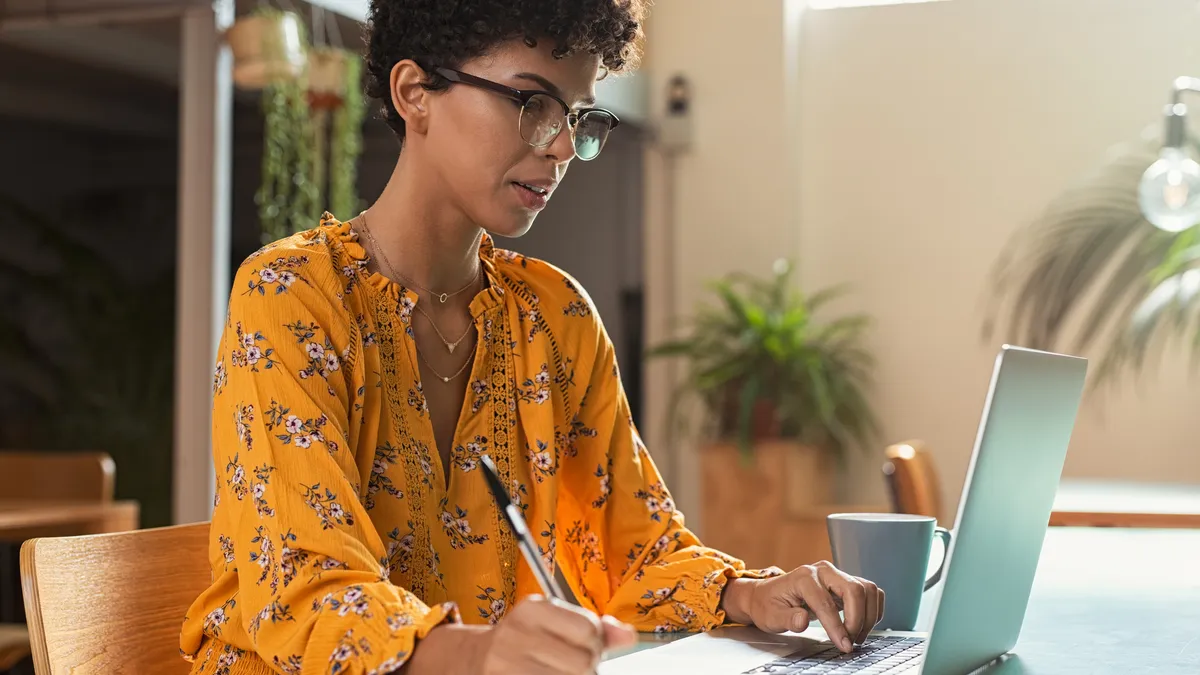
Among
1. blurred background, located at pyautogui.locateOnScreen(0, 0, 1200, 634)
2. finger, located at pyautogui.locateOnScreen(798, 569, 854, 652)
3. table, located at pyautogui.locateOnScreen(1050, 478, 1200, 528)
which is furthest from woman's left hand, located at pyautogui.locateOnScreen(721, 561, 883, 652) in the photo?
blurred background, located at pyautogui.locateOnScreen(0, 0, 1200, 634)

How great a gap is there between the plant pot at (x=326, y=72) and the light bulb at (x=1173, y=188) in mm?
2429

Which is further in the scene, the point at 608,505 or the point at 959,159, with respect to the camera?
the point at 959,159

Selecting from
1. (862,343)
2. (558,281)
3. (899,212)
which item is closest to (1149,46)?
(899,212)

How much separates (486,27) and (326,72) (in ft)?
9.67

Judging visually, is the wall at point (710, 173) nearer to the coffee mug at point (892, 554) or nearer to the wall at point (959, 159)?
the wall at point (959, 159)

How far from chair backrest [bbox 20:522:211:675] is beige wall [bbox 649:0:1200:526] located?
4.94 metres

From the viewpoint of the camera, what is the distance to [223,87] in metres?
3.85

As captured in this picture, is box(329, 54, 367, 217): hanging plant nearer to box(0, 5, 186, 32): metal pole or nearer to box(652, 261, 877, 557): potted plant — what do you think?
box(0, 5, 186, 32): metal pole

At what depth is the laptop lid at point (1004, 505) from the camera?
864 mm

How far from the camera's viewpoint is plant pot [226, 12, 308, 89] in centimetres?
363

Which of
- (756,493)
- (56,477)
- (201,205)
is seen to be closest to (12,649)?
(56,477)

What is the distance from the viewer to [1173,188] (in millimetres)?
3682

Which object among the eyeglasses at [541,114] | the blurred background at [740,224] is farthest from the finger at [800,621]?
the blurred background at [740,224]

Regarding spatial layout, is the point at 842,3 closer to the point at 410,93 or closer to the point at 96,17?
the point at 96,17
